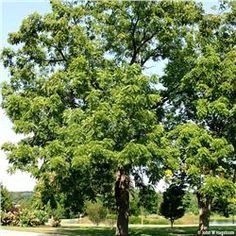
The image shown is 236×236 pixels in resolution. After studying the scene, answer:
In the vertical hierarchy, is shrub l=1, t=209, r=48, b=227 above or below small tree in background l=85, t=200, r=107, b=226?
below

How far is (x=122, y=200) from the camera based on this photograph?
28.5 meters

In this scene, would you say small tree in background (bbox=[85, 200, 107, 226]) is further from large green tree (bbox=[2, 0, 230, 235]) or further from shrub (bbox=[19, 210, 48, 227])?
large green tree (bbox=[2, 0, 230, 235])

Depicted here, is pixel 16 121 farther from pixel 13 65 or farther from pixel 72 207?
Answer: pixel 72 207

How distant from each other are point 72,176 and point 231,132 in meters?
9.49

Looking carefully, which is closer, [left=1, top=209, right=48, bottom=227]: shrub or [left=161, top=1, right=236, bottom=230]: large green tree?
[left=161, top=1, right=236, bottom=230]: large green tree

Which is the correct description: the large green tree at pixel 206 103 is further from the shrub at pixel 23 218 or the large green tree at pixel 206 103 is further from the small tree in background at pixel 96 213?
the small tree in background at pixel 96 213

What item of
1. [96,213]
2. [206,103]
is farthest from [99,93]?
[96,213]

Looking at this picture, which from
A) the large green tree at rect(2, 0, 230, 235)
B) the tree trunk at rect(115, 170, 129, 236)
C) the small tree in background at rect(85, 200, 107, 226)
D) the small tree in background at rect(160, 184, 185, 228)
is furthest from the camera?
the small tree in background at rect(85, 200, 107, 226)

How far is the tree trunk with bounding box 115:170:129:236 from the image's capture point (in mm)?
28047

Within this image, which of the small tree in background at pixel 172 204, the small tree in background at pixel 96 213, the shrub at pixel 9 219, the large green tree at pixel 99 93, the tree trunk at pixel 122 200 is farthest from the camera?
the small tree in background at pixel 96 213

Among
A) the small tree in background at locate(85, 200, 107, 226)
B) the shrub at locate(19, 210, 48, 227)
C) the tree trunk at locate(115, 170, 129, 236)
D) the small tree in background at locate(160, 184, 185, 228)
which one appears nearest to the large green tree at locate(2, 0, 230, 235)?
the tree trunk at locate(115, 170, 129, 236)

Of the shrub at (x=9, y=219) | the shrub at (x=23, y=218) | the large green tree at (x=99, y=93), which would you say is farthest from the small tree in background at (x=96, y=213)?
the large green tree at (x=99, y=93)

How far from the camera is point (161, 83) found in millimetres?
29281

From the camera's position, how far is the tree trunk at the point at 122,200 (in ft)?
92.0
